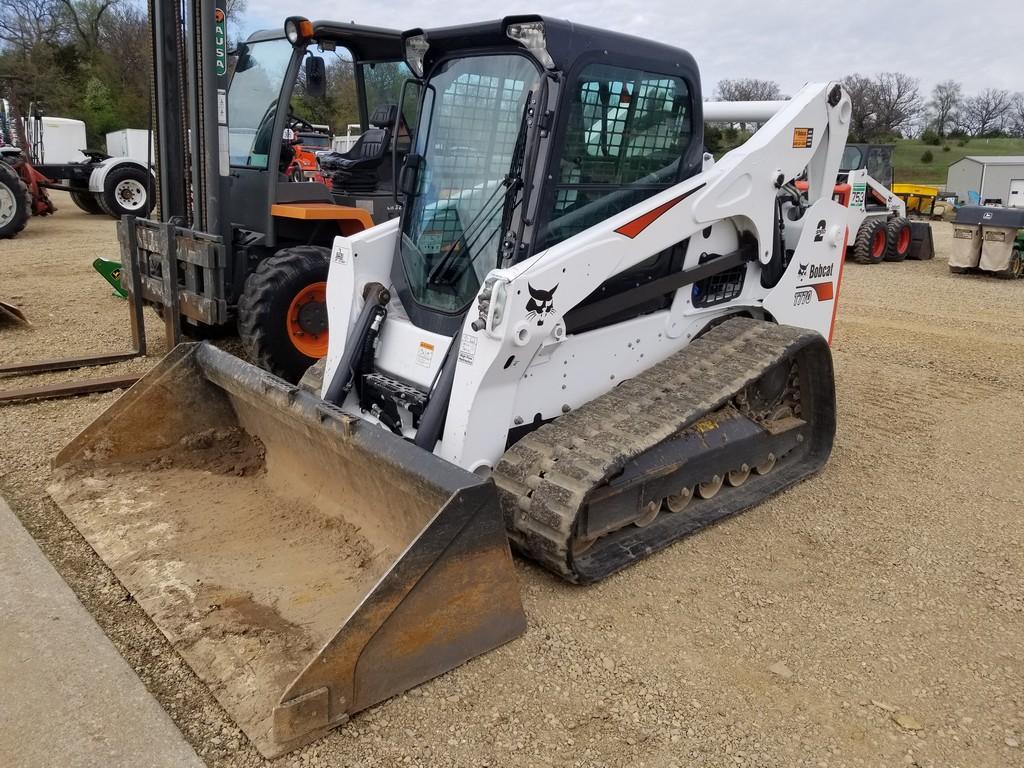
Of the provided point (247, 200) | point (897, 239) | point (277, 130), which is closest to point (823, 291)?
point (277, 130)

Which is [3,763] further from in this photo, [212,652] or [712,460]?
[712,460]

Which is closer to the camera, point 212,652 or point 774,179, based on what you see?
point 212,652

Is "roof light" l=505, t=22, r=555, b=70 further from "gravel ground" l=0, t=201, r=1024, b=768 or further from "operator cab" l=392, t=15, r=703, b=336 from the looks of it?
"gravel ground" l=0, t=201, r=1024, b=768

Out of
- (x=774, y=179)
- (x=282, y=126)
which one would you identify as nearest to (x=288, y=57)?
(x=282, y=126)

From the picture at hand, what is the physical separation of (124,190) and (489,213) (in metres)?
15.2

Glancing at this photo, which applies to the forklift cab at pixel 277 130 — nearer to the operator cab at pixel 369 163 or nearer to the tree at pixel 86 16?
the operator cab at pixel 369 163

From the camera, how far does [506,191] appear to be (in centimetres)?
372

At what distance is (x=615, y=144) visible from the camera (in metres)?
3.87

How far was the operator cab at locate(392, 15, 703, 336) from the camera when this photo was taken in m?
3.61

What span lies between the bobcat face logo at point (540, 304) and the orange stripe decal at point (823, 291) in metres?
2.43

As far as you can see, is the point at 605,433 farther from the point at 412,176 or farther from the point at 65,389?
the point at 65,389

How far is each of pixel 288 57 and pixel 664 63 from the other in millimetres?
3269

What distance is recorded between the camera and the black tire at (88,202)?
59.5 feet

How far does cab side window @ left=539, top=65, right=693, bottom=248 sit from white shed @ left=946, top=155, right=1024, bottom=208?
24632 millimetres
